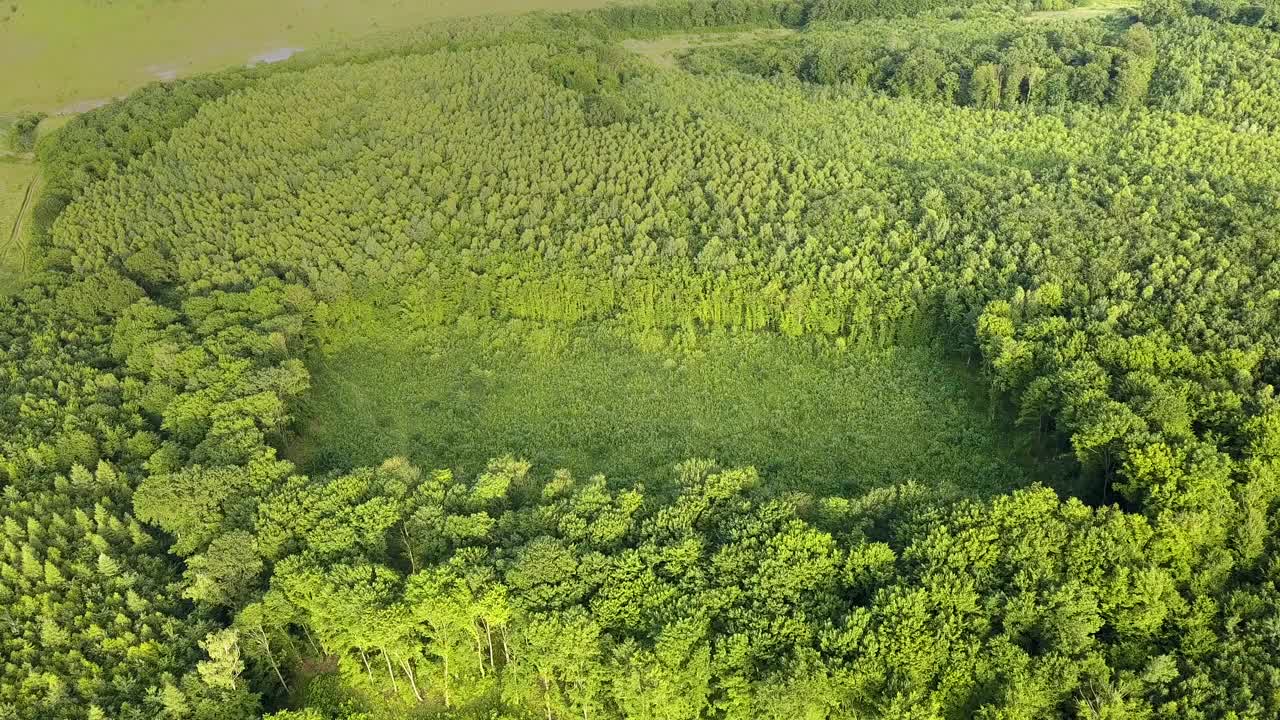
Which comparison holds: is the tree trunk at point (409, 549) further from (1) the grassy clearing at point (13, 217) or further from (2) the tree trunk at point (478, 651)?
(1) the grassy clearing at point (13, 217)

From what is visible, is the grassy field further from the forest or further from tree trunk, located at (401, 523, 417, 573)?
tree trunk, located at (401, 523, 417, 573)

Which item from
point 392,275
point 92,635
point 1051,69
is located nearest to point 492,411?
point 392,275

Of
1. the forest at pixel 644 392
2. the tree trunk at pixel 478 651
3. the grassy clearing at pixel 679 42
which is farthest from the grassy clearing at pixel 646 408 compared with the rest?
the grassy clearing at pixel 679 42

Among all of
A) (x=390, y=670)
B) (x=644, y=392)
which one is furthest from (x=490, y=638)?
(x=644, y=392)

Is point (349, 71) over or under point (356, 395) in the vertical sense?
over

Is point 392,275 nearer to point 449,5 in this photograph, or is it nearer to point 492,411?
point 492,411

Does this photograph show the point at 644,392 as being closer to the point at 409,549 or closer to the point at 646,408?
the point at 646,408
